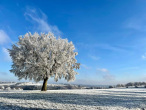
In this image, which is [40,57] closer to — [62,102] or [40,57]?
[40,57]

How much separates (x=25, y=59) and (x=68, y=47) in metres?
10.6

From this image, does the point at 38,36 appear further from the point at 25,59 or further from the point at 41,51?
the point at 25,59

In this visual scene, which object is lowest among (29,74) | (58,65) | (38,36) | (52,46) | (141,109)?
(141,109)

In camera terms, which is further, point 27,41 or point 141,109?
point 27,41

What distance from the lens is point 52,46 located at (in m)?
27.6

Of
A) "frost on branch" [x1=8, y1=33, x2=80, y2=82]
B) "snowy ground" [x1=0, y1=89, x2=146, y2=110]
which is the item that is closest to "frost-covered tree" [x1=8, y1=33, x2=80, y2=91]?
"frost on branch" [x1=8, y1=33, x2=80, y2=82]

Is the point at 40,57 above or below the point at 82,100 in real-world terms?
above

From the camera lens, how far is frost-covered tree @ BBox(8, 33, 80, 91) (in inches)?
1033

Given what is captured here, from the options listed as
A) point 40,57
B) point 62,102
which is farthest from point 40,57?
point 62,102

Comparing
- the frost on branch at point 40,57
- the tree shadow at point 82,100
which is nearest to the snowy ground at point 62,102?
the tree shadow at point 82,100

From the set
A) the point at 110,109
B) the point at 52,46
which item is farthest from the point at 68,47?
the point at 110,109

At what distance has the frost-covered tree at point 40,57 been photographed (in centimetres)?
2623

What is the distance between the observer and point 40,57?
1048 inches

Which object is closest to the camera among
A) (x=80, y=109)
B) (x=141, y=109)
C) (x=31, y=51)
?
(x=80, y=109)
